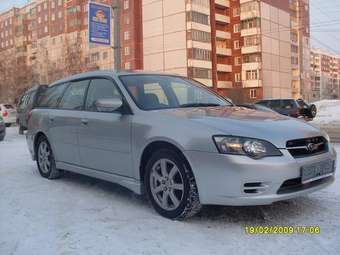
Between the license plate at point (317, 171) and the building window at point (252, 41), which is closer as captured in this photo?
the license plate at point (317, 171)

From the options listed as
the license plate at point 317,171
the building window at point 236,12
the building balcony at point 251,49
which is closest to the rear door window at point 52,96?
the license plate at point 317,171

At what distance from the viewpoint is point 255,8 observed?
6469 centimetres

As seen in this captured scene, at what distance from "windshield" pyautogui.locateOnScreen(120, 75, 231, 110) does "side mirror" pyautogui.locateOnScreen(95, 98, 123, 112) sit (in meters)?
0.17

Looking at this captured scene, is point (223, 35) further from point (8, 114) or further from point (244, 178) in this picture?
point (244, 178)

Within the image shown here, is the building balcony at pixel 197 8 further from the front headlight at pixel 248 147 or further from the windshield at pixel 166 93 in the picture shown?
the front headlight at pixel 248 147

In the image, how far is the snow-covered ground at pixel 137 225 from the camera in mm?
3588

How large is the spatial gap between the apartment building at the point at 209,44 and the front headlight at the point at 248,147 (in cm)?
4558

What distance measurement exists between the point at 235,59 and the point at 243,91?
217 inches

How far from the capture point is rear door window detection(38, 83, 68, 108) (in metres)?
6.46

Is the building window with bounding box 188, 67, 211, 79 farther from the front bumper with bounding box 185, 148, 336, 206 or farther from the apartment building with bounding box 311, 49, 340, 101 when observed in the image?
the apartment building with bounding box 311, 49, 340, 101

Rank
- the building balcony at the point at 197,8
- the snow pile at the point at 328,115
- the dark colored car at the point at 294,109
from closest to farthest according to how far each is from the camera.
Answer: the snow pile at the point at 328,115 → the dark colored car at the point at 294,109 → the building balcony at the point at 197,8

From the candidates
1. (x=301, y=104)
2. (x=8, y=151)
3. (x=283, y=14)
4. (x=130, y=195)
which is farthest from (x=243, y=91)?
(x=130, y=195)

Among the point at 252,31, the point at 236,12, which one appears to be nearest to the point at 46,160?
the point at 252,31

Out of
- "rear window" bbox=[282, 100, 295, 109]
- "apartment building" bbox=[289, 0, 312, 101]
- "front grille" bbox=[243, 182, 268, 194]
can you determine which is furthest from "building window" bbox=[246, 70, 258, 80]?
"front grille" bbox=[243, 182, 268, 194]
